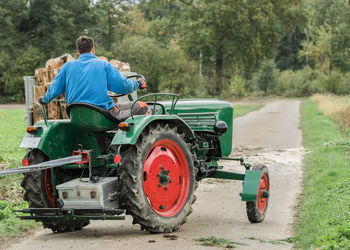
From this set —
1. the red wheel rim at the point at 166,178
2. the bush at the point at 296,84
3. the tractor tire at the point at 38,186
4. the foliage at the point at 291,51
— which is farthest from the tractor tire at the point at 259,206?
the foliage at the point at 291,51

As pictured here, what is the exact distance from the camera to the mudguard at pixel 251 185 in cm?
634

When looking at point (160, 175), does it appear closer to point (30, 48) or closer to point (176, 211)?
point (176, 211)

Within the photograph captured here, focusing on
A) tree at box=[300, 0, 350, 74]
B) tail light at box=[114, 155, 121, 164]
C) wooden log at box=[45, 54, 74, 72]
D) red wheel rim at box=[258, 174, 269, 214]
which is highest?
tree at box=[300, 0, 350, 74]

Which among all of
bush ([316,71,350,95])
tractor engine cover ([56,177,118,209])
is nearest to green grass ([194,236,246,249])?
→ tractor engine cover ([56,177,118,209])

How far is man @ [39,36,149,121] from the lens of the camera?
5.39 meters

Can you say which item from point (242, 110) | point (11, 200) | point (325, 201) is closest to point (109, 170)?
point (11, 200)

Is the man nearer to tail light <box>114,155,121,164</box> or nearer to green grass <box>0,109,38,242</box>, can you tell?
tail light <box>114,155,121,164</box>

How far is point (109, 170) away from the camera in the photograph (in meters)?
5.73

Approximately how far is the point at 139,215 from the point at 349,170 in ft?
17.7

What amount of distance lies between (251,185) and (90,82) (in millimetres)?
2387

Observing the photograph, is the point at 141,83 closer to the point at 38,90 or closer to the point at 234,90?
the point at 38,90

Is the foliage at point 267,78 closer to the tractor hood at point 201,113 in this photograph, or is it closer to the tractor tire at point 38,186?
the tractor hood at point 201,113

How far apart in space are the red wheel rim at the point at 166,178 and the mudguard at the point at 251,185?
0.85 m

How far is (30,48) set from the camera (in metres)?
47.2
